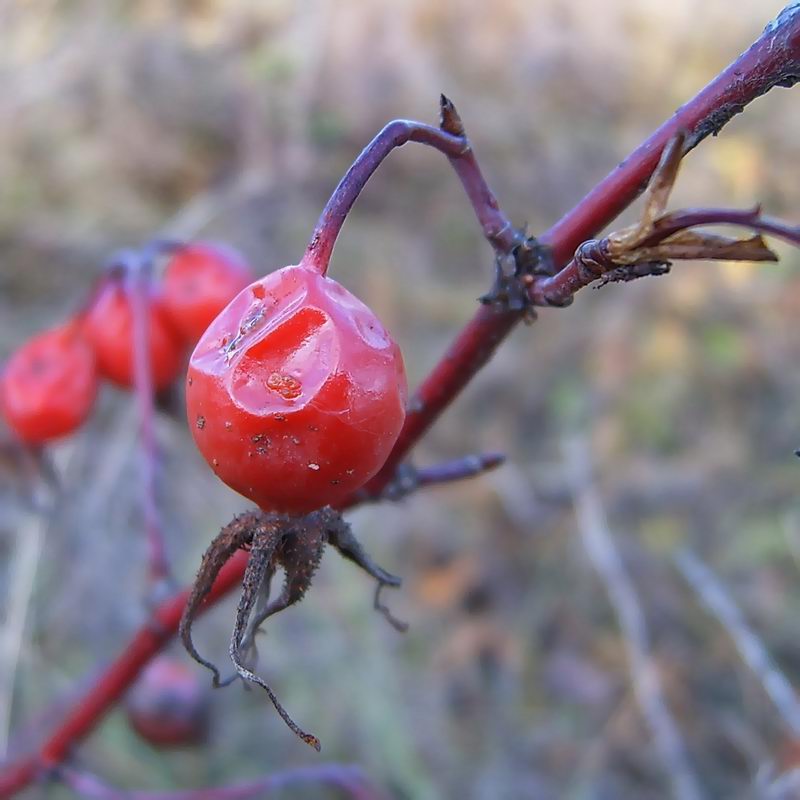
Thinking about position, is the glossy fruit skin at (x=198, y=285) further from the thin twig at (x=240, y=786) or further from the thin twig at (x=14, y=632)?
the thin twig at (x=14, y=632)

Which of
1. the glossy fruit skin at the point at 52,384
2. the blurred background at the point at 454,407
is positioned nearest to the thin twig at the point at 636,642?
the blurred background at the point at 454,407

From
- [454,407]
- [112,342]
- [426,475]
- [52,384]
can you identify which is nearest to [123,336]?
[112,342]

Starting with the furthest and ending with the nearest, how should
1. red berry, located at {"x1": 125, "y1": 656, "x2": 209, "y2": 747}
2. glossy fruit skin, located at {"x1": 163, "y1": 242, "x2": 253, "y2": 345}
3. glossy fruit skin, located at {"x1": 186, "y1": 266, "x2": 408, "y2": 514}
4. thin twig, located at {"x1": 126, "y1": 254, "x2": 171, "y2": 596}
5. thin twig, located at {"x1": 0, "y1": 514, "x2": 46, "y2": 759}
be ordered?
thin twig, located at {"x1": 0, "y1": 514, "x2": 46, "y2": 759} → red berry, located at {"x1": 125, "y1": 656, "x2": 209, "y2": 747} → glossy fruit skin, located at {"x1": 163, "y1": 242, "x2": 253, "y2": 345} → thin twig, located at {"x1": 126, "y1": 254, "x2": 171, "y2": 596} → glossy fruit skin, located at {"x1": 186, "y1": 266, "x2": 408, "y2": 514}

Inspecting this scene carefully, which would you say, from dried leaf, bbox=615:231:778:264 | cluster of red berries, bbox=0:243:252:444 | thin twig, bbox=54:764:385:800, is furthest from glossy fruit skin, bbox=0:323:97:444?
dried leaf, bbox=615:231:778:264

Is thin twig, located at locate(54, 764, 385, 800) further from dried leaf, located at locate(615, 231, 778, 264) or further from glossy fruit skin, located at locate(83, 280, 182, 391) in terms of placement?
dried leaf, located at locate(615, 231, 778, 264)

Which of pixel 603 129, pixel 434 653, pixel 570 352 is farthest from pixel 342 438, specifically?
pixel 603 129

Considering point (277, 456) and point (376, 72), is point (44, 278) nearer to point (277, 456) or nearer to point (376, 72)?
point (376, 72)

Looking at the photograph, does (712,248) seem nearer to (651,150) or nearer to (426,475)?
(651,150)
